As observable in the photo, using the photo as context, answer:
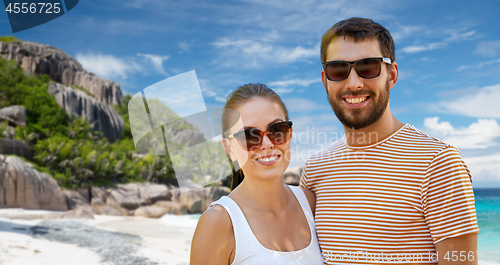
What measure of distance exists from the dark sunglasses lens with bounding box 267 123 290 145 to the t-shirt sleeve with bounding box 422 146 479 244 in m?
0.90

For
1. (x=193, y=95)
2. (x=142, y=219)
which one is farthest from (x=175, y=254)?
(x=193, y=95)

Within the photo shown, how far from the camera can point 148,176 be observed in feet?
99.4

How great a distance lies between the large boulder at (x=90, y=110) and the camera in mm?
33781

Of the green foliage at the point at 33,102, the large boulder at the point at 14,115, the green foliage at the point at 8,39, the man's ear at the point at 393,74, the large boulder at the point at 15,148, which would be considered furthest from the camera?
the green foliage at the point at 8,39

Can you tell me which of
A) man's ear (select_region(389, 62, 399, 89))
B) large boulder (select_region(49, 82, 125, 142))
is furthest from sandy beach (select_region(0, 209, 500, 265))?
large boulder (select_region(49, 82, 125, 142))

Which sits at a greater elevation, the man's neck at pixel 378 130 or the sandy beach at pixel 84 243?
the man's neck at pixel 378 130

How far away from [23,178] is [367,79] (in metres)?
21.9

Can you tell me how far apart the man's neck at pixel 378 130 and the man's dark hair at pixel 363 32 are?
1.47ft

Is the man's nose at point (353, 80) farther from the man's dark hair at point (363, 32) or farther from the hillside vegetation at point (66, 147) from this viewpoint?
the hillside vegetation at point (66, 147)

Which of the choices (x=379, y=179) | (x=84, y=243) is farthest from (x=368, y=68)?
(x=84, y=243)

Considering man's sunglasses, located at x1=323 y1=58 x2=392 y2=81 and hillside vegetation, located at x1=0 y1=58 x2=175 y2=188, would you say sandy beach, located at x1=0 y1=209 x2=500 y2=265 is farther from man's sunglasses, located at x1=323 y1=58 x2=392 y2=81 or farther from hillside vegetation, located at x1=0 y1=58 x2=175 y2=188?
man's sunglasses, located at x1=323 y1=58 x2=392 y2=81

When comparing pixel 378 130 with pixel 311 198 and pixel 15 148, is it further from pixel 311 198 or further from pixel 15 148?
pixel 15 148

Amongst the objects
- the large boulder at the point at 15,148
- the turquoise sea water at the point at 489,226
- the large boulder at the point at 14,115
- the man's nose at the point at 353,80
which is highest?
the large boulder at the point at 14,115

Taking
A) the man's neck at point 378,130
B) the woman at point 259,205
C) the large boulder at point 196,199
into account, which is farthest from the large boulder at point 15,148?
the man's neck at point 378,130
